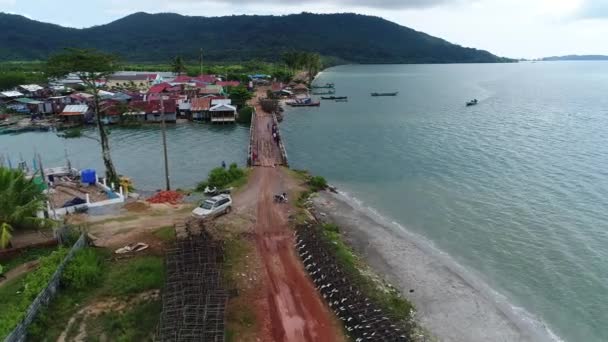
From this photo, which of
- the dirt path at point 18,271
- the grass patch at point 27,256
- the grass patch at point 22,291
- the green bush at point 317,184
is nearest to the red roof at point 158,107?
the green bush at point 317,184

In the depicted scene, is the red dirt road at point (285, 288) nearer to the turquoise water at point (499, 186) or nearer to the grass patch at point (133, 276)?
the grass patch at point (133, 276)

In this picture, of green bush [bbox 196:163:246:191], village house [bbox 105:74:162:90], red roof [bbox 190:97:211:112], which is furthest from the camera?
village house [bbox 105:74:162:90]

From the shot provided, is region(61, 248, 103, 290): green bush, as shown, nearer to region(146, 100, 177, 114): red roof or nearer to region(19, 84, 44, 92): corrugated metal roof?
region(146, 100, 177, 114): red roof

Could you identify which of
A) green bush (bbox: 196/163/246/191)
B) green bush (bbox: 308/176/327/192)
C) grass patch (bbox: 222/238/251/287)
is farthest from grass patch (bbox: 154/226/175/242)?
green bush (bbox: 308/176/327/192)

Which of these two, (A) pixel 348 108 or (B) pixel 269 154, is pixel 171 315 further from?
(A) pixel 348 108

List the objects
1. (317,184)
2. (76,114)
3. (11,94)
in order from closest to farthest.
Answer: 1. (317,184)
2. (76,114)
3. (11,94)

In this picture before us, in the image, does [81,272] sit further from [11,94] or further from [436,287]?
[11,94]

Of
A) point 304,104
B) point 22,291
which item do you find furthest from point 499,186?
point 304,104
